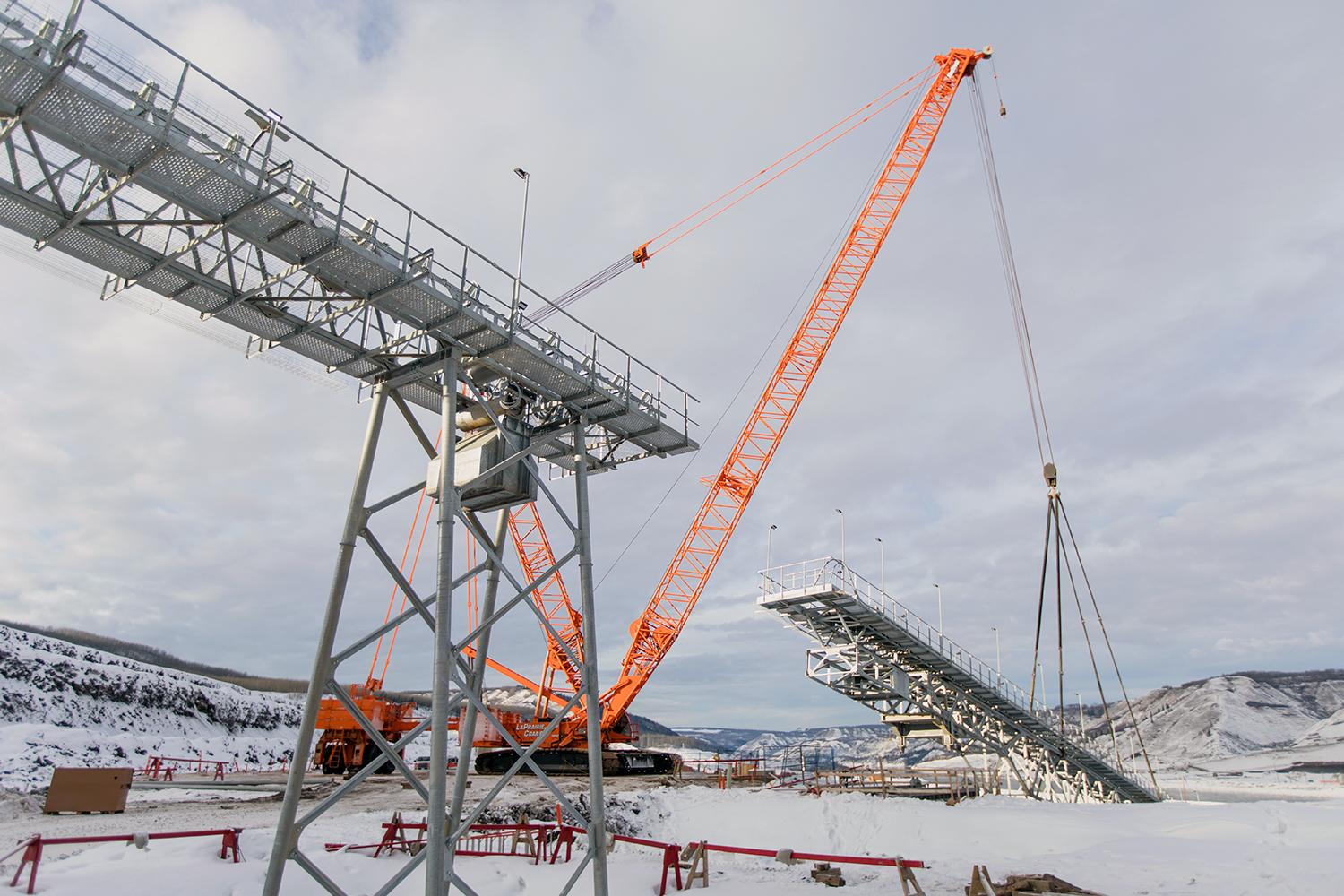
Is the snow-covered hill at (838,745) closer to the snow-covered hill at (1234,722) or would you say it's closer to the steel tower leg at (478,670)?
the snow-covered hill at (1234,722)

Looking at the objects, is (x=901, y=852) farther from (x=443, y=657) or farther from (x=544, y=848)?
(x=443, y=657)

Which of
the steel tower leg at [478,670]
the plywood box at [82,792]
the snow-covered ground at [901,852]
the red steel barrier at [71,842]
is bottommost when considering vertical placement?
the snow-covered ground at [901,852]

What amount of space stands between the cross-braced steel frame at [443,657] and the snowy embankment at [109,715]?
95.4 ft

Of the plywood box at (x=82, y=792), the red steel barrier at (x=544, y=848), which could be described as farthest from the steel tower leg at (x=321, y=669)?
the plywood box at (x=82, y=792)

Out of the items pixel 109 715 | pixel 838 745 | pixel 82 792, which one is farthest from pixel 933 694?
pixel 838 745

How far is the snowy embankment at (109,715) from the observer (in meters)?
38.7

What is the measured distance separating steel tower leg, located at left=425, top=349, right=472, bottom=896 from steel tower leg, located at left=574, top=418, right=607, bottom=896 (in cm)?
251

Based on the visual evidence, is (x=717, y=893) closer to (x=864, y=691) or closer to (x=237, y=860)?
(x=237, y=860)

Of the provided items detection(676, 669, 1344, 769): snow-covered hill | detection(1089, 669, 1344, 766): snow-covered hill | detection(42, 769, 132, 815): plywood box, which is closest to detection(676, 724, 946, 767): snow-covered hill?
detection(676, 669, 1344, 769): snow-covered hill

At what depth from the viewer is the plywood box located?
81.2ft

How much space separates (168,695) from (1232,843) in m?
68.2

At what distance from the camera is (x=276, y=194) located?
Result: 10.3 metres

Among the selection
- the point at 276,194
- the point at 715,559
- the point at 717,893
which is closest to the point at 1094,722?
the point at 715,559

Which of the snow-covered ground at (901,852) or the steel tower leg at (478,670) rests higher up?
the steel tower leg at (478,670)
